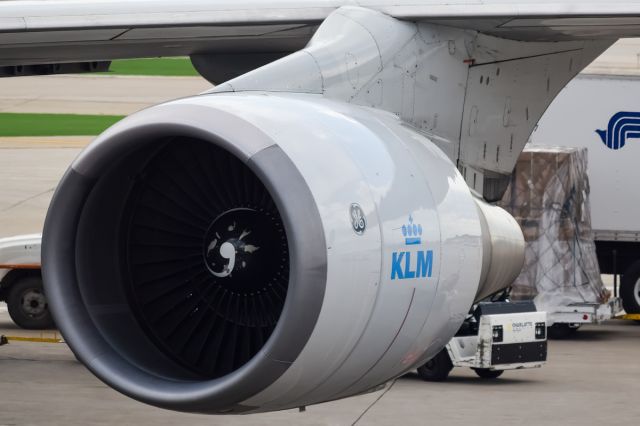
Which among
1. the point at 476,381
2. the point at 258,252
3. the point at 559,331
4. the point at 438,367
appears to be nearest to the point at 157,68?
the point at 559,331

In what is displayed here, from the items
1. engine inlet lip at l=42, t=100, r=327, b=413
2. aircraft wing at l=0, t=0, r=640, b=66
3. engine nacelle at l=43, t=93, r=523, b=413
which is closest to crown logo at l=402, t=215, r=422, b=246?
engine nacelle at l=43, t=93, r=523, b=413

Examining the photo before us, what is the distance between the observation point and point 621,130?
71.6 feet

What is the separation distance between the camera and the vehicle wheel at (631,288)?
22.0 m

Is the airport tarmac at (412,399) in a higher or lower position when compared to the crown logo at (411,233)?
lower

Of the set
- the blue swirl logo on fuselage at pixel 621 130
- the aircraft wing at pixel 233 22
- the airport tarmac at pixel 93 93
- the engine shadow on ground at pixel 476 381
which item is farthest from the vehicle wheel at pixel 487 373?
the airport tarmac at pixel 93 93

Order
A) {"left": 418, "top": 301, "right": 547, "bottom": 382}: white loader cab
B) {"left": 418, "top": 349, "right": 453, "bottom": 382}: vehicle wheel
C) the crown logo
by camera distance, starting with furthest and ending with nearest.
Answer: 1. {"left": 418, "top": 349, "right": 453, "bottom": 382}: vehicle wheel
2. {"left": 418, "top": 301, "right": 547, "bottom": 382}: white loader cab
3. the crown logo

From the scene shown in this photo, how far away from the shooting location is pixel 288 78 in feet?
26.4

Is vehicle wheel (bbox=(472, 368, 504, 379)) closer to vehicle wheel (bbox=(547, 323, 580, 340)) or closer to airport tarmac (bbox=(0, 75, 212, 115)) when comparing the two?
vehicle wheel (bbox=(547, 323, 580, 340))

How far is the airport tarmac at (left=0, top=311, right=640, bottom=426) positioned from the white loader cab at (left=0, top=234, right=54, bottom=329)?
1073mm

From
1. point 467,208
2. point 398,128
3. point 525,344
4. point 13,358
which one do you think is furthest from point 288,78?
point 13,358

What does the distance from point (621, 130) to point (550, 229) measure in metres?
2.32

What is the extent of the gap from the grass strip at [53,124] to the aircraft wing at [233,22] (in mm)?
31117

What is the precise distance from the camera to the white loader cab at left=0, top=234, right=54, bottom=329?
2042cm

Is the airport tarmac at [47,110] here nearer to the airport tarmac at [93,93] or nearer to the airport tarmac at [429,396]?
the airport tarmac at [93,93]
